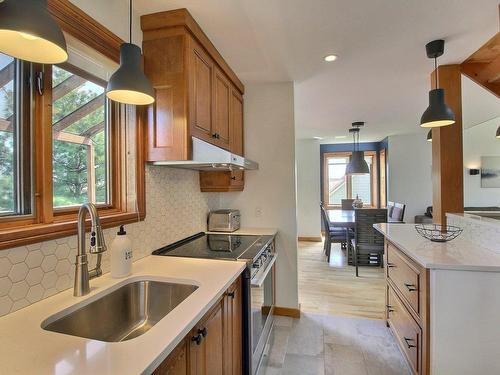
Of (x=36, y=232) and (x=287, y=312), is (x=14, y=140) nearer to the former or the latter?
(x=36, y=232)

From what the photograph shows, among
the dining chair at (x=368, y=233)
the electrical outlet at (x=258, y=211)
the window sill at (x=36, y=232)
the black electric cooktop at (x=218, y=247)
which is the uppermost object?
the window sill at (x=36, y=232)

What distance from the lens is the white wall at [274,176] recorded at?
2.66m

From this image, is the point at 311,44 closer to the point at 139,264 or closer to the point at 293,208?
the point at 293,208

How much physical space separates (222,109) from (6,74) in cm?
140

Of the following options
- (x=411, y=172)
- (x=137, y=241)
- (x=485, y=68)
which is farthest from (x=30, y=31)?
(x=411, y=172)

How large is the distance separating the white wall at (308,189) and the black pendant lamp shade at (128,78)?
5173 mm

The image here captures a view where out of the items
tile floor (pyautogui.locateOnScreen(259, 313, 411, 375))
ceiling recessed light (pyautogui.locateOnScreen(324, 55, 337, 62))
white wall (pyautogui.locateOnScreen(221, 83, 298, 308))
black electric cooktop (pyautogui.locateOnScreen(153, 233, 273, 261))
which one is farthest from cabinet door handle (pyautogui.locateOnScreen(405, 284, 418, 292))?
ceiling recessed light (pyautogui.locateOnScreen(324, 55, 337, 62))

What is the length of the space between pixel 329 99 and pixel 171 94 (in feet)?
7.70

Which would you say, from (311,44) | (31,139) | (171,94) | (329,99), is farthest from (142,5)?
(329,99)

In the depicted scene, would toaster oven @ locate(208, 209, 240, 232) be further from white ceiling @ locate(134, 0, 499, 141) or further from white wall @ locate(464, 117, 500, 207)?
white wall @ locate(464, 117, 500, 207)

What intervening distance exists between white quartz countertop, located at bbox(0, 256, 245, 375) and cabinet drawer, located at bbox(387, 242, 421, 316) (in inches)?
48.2

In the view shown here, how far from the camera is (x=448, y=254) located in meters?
1.57

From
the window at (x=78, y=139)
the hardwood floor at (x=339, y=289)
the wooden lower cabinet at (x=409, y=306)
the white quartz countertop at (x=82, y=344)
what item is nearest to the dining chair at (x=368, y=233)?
the hardwood floor at (x=339, y=289)

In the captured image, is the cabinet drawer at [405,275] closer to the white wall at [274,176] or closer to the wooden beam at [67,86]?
the white wall at [274,176]
